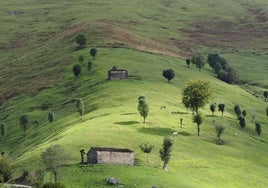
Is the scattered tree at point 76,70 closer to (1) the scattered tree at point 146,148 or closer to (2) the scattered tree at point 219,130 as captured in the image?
(2) the scattered tree at point 219,130

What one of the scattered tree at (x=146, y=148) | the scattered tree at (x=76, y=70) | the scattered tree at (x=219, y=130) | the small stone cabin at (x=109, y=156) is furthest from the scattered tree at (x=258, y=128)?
the scattered tree at (x=76, y=70)

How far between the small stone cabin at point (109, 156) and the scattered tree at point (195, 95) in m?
49.8

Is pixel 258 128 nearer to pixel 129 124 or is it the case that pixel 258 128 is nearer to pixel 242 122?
pixel 242 122

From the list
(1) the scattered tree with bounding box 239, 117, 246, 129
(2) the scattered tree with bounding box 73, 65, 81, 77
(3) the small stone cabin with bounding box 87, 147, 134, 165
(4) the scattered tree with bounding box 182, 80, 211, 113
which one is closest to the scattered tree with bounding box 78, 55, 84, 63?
(2) the scattered tree with bounding box 73, 65, 81, 77

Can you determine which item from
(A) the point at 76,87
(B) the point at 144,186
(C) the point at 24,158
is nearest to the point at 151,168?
(B) the point at 144,186

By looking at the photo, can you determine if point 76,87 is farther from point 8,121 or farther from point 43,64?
point 43,64

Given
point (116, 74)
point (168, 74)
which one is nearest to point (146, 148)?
point (116, 74)

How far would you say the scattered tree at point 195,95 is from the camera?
136 meters

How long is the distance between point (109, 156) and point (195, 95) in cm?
5229

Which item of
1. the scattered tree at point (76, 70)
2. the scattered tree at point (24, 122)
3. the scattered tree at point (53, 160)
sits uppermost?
the scattered tree at point (53, 160)

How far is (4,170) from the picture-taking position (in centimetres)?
8206

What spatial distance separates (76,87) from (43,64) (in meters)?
38.6

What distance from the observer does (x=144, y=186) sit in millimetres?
77062

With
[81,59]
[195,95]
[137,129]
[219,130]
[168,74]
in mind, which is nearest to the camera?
[137,129]
